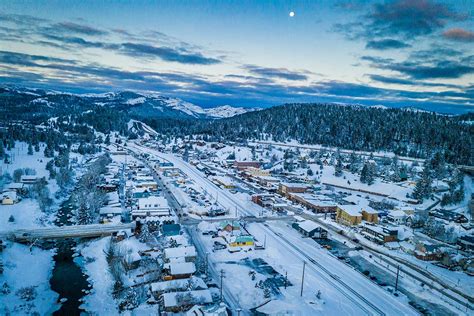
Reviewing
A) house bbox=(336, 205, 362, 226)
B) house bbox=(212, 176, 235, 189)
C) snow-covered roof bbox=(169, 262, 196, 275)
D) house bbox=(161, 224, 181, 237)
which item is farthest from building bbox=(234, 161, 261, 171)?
snow-covered roof bbox=(169, 262, 196, 275)

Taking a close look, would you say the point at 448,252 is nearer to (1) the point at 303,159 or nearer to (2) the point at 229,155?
(1) the point at 303,159

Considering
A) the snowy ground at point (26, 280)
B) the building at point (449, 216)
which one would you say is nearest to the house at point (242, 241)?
Answer: the snowy ground at point (26, 280)

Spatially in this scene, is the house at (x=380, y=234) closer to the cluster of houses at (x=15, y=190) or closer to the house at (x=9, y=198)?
the house at (x=9, y=198)

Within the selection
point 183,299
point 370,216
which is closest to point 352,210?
point 370,216

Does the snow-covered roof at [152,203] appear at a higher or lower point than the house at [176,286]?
higher

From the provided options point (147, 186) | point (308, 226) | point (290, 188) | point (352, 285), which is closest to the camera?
point (352, 285)

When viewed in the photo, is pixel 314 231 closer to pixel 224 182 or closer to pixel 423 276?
pixel 423 276
